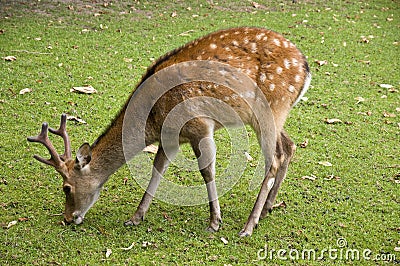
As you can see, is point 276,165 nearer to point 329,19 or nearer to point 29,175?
point 29,175

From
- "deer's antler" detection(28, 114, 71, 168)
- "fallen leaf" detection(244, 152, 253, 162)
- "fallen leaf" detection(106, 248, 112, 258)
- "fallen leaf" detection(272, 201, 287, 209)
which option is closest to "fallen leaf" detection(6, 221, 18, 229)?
"deer's antler" detection(28, 114, 71, 168)

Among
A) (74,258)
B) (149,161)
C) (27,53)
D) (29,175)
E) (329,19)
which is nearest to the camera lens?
(74,258)

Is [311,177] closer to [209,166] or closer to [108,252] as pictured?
[209,166]

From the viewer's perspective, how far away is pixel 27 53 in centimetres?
805

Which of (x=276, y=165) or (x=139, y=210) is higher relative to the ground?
(x=276, y=165)

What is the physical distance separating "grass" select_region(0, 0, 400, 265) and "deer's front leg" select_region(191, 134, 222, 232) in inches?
5.3

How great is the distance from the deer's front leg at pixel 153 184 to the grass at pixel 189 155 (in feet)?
0.45

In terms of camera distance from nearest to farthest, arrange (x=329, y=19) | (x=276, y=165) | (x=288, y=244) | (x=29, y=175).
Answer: (x=288, y=244) → (x=276, y=165) → (x=29, y=175) → (x=329, y=19)

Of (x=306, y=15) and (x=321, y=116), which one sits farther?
(x=306, y=15)

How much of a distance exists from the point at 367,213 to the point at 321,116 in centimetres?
214

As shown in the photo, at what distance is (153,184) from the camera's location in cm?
498

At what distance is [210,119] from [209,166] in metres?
0.41

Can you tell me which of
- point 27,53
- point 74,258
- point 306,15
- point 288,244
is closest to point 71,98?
point 27,53

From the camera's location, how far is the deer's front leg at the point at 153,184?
4.80 metres
